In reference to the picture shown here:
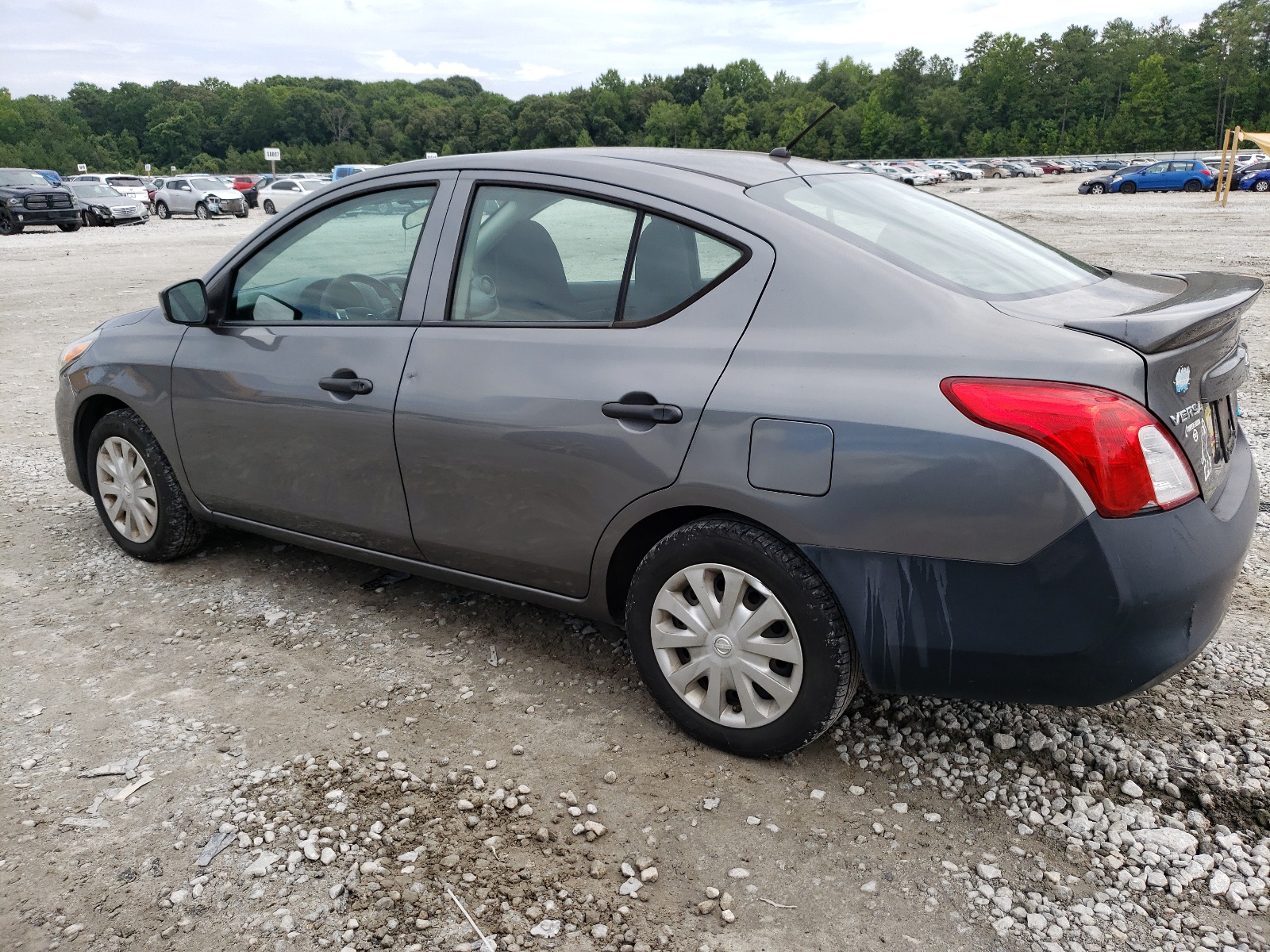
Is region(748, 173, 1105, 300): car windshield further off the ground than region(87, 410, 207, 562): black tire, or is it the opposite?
region(748, 173, 1105, 300): car windshield

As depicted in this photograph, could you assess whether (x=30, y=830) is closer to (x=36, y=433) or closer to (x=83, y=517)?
(x=83, y=517)

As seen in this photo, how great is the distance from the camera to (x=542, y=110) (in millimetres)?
123250

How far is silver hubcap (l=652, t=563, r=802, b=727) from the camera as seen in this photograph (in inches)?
105

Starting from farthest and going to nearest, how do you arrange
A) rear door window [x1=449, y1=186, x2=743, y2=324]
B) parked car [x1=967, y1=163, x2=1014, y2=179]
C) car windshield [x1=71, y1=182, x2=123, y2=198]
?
parked car [x1=967, y1=163, x2=1014, y2=179]
car windshield [x1=71, y1=182, x2=123, y2=198]
rear door window [x1=449, y1=186, x2=743, y2=324]

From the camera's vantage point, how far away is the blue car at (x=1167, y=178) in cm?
4538

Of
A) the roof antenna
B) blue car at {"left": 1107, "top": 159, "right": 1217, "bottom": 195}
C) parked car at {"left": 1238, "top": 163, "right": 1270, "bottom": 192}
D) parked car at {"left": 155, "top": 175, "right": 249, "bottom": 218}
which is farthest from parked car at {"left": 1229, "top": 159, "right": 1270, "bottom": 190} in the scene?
the roof antenna

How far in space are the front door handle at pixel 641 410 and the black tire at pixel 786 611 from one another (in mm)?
297

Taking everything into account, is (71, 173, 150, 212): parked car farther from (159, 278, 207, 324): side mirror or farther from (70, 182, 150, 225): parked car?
(159, 278, 207, 324): side mirror

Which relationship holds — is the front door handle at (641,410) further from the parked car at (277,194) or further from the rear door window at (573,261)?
the parked car at (277,194)

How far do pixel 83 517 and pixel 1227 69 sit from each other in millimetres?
122592

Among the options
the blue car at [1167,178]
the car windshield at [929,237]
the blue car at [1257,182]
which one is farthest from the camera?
the blue car at [1167,178]

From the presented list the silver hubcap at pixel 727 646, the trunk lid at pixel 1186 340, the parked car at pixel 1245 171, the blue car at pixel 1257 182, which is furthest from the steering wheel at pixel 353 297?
the parked car at pixel 1245 171

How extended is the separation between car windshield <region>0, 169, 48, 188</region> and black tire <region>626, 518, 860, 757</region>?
30.6m

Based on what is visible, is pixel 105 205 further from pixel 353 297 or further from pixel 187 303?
pixel 353 297
